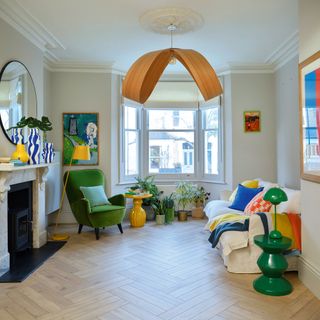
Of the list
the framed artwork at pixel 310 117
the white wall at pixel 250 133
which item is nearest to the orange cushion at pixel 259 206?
the framed artwork at pixel 310 117

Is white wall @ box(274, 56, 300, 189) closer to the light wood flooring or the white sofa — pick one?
the white sofa

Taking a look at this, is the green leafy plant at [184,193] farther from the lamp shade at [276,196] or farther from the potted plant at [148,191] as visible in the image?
the lamp shade at [276,196]

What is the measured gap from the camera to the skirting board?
2619mm

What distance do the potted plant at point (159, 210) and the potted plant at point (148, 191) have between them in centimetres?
9

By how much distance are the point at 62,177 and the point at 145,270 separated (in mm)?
2702

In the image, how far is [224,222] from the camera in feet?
11.5

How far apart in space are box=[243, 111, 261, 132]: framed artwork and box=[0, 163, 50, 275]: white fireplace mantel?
340cm

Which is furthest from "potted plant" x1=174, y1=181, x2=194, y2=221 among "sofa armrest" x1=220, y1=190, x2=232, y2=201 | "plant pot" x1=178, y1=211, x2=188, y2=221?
"sofa armrest" x1=220, y1=190, x2=232, y2=201

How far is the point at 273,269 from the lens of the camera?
271 centimetres

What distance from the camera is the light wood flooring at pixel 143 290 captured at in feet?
7.72

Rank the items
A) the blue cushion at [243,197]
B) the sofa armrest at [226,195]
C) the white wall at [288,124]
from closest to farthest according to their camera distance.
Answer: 1. the blue cushion at [243,197]
2. the white wall at [288,124]
3. the sofa armrest at [226,195]

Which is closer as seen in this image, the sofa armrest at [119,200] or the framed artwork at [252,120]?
the sofa armrest at [119,200]

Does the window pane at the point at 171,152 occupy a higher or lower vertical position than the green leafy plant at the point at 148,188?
higher

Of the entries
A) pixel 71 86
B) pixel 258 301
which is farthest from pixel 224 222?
pixel 71 86
